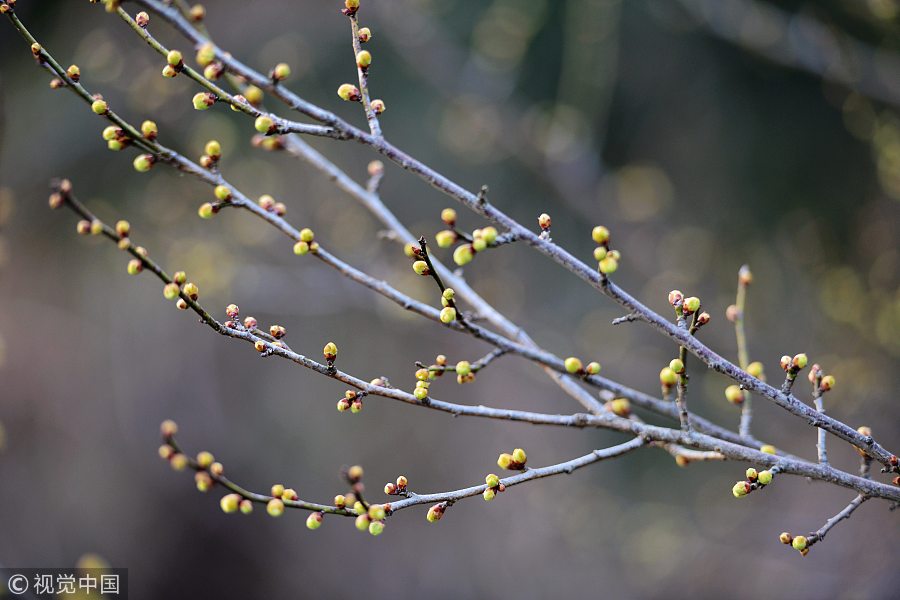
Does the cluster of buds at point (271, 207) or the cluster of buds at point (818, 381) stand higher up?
the cluster of buds at point (271, 207)

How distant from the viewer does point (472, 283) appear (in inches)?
170

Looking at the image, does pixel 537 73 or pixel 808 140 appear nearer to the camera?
pixel 808 140

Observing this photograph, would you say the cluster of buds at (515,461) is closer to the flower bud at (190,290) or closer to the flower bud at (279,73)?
the flower bud at (190,290)

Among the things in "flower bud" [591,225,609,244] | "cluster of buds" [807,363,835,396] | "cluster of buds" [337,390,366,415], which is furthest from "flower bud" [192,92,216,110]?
"cluster of buds" [807,363,835,396]

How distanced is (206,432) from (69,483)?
3.79ft

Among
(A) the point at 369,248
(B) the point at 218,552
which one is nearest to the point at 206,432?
(B) the point at 218,552

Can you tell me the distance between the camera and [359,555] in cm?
511

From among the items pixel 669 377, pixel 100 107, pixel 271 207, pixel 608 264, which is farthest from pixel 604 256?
pixel 100 107

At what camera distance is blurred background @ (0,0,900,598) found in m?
3.39

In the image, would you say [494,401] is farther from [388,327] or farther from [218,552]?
[218,552]

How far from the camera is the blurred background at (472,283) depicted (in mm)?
3391

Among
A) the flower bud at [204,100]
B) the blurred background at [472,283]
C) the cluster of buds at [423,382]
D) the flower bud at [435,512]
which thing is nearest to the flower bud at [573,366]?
Result: the cluster of buds at [423,382]

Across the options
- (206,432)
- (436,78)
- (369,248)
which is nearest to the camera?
(436,78)

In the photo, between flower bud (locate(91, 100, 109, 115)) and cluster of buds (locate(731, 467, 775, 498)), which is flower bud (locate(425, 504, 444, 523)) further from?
flower bud (locate(91, 100, 109, 115))
